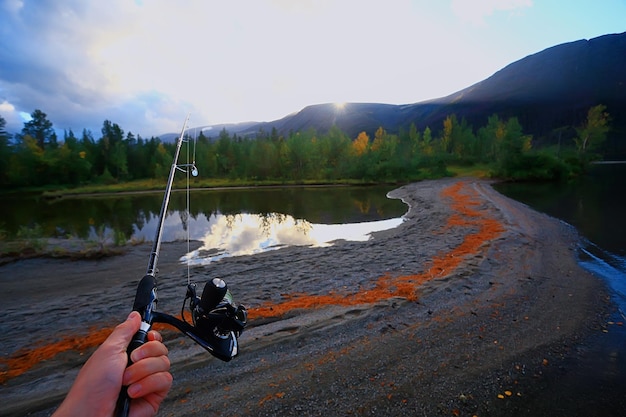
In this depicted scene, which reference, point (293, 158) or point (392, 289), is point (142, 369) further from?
point (293, 158)

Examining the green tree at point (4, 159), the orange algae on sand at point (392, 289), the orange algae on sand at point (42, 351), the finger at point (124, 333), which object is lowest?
the orange algae on sand at point (392, 289)

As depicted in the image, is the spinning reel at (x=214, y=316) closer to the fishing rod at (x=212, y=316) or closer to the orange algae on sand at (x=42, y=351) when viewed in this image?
the fishing rod at (x=212, y=316)

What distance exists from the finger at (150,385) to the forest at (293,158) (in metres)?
63.0

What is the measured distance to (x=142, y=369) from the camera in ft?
4.85

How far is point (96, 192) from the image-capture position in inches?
2181

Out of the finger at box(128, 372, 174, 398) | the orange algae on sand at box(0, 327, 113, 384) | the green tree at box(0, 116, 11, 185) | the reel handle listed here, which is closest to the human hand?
the finger at box(128, 372, 174, 398)

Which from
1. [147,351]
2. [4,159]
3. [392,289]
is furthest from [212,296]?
[4,159]

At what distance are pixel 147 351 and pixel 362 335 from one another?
557 cm

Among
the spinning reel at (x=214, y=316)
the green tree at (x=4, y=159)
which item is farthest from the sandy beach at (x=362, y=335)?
the green tree at (x=4, y=159)

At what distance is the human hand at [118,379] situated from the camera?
1.34 m

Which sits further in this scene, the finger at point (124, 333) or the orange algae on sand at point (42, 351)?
the orange algae on sand at point (42, 351)

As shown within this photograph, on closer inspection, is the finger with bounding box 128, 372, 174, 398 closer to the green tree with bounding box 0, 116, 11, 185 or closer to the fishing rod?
the fishing rod

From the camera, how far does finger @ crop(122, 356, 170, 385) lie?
1.46m

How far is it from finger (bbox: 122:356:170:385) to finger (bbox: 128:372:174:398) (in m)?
0.02
